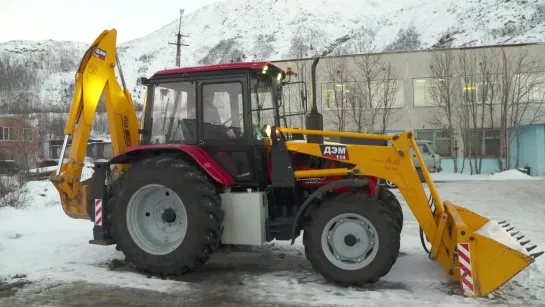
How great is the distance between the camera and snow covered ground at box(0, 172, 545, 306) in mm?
5039

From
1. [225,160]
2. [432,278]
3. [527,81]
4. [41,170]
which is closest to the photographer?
[432,278]

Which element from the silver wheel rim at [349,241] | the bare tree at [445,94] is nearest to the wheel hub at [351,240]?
the silver wheel rim at [349,241]

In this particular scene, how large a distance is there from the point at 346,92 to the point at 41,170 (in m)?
16.3

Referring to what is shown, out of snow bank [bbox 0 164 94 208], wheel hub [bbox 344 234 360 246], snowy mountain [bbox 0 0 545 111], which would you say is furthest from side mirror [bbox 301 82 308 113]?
snowy mountain [bbox 0 0 545 111]

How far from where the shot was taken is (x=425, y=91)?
27.8 meters

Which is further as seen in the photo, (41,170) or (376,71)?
(376,71)

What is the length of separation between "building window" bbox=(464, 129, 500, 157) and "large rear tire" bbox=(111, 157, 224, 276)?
79.2 ft

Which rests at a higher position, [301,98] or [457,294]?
[301,98]

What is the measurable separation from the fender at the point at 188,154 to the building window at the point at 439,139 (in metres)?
23.4

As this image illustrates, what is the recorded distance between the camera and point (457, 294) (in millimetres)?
5070

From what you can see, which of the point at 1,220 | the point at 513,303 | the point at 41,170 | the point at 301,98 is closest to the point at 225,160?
the point at 301,98

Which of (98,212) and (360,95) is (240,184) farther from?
(360,95)

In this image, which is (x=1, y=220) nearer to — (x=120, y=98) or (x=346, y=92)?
(x=120, y=98)

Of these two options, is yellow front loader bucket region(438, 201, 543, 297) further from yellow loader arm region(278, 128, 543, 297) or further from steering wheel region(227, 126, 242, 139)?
steering wheel region(227, 126, 242, 139)
